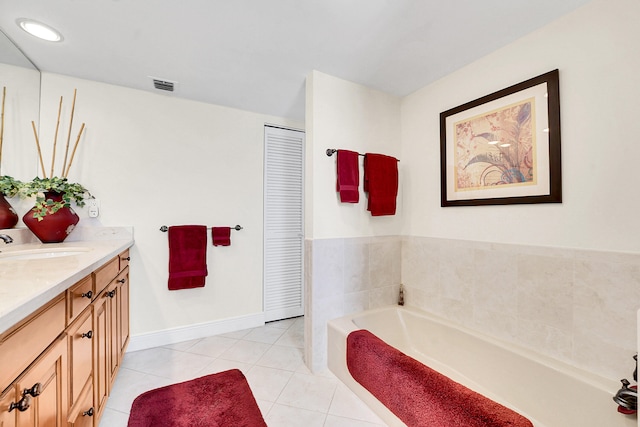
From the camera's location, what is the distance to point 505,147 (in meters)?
1.73

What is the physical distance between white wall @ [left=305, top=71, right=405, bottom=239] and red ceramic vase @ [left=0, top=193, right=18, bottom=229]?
196cm

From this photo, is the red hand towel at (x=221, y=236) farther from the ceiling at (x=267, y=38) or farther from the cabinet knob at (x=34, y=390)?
the cabinet knob at (x=34, y=390)

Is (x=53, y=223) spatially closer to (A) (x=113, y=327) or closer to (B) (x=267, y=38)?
(A) (x=113, y=327)

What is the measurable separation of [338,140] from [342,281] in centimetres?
110

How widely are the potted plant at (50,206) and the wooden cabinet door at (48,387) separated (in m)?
1.26

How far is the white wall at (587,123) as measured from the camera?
4.15 feet

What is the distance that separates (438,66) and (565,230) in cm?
136

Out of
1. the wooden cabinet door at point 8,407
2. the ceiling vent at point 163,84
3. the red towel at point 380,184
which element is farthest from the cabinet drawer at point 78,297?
the red towel at point 380,184

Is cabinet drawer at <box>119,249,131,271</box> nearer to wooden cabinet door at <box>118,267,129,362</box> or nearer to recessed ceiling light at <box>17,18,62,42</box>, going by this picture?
wooden cabinet door at <box>118,267,129,362</box>

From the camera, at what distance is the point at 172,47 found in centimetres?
174

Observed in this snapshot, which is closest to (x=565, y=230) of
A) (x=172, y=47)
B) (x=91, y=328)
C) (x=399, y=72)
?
(x=399, y=72)

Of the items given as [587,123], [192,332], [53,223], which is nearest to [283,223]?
[192,332]

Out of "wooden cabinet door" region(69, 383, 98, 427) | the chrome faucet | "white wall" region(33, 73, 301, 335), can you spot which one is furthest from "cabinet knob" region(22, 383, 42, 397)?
the chrome faucet

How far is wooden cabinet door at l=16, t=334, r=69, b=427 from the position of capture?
2.38 ft
